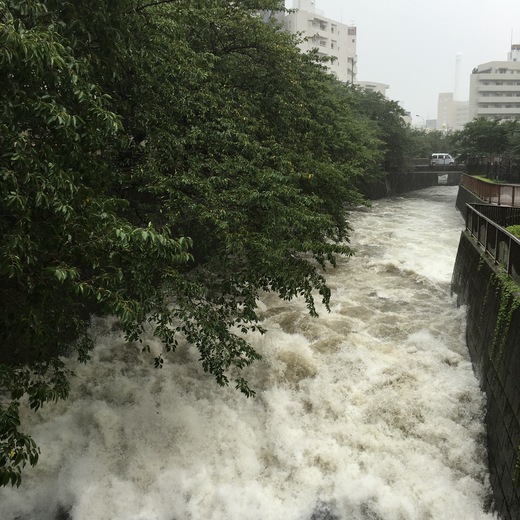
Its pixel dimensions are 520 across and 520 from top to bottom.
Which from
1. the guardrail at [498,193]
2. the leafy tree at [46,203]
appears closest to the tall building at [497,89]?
the guardrail at [498,193]

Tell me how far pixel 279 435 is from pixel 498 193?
607 inches

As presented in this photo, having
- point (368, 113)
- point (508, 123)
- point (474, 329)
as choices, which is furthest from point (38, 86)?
point (508, 123)

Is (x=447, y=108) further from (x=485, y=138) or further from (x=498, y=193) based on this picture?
(x=498, y=193)

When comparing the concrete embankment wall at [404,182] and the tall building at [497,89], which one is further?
the tall building at [497,89]

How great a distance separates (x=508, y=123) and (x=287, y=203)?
4276cm

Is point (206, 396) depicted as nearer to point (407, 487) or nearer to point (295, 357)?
point (295, 357)

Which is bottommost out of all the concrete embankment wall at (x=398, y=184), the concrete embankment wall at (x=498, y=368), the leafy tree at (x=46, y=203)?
the concrete embankment wall at (x=498, y=368)

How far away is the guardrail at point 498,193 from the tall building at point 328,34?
49114mm

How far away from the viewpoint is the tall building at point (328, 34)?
6625cm

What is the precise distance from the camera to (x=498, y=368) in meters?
6.28

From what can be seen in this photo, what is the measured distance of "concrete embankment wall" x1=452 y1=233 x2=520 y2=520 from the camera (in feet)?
16.6

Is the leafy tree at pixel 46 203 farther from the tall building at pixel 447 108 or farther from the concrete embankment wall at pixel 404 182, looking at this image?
the tall building at pixel 447 108

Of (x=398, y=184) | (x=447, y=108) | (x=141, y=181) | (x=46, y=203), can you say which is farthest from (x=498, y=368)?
(x=447, y=108)

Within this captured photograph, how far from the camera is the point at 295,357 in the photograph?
820 cm
